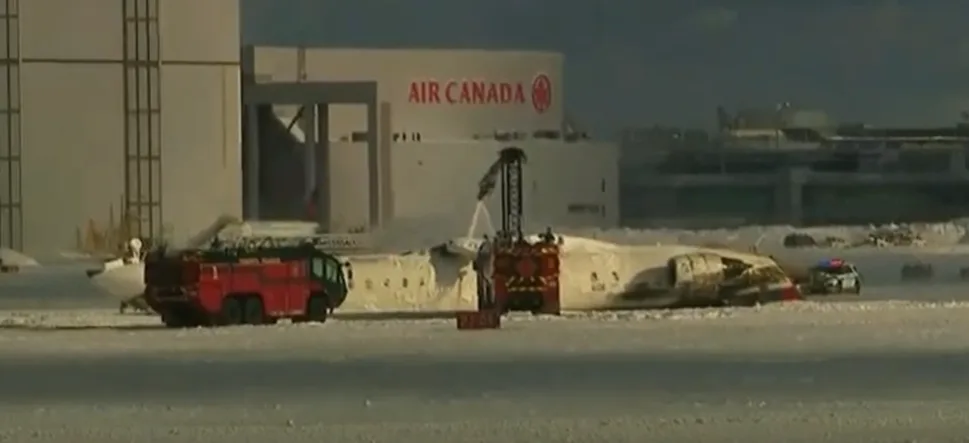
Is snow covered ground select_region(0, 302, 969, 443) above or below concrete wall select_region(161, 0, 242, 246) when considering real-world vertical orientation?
below

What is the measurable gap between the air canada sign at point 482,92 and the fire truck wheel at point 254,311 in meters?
57.3

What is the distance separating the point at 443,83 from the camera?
3452 inches

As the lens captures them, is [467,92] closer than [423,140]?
No

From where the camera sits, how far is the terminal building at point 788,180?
104 meters

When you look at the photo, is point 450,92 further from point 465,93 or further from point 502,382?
point 502,382

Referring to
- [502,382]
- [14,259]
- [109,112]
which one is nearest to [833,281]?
[502,382]

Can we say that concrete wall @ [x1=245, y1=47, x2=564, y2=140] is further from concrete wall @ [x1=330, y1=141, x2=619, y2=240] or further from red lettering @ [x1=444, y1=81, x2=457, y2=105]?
concrete wall @ [x1=330, y1=141, x2=619, y2=240]

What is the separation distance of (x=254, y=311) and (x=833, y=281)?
658 inches

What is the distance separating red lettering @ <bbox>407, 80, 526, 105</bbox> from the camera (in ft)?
285

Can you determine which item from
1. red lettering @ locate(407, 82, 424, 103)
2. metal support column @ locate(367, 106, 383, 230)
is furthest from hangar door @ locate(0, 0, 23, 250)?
red lettering @ locate(407, 82, 424, 103)

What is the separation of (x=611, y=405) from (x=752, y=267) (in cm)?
2057

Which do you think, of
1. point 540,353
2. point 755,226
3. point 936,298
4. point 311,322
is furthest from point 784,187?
point 540,353

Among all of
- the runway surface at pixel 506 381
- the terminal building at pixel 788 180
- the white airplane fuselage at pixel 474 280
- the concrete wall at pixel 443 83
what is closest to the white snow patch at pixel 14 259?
the concrete wall at pixel 443 83

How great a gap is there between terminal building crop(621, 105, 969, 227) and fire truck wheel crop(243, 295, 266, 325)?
2827 inches
